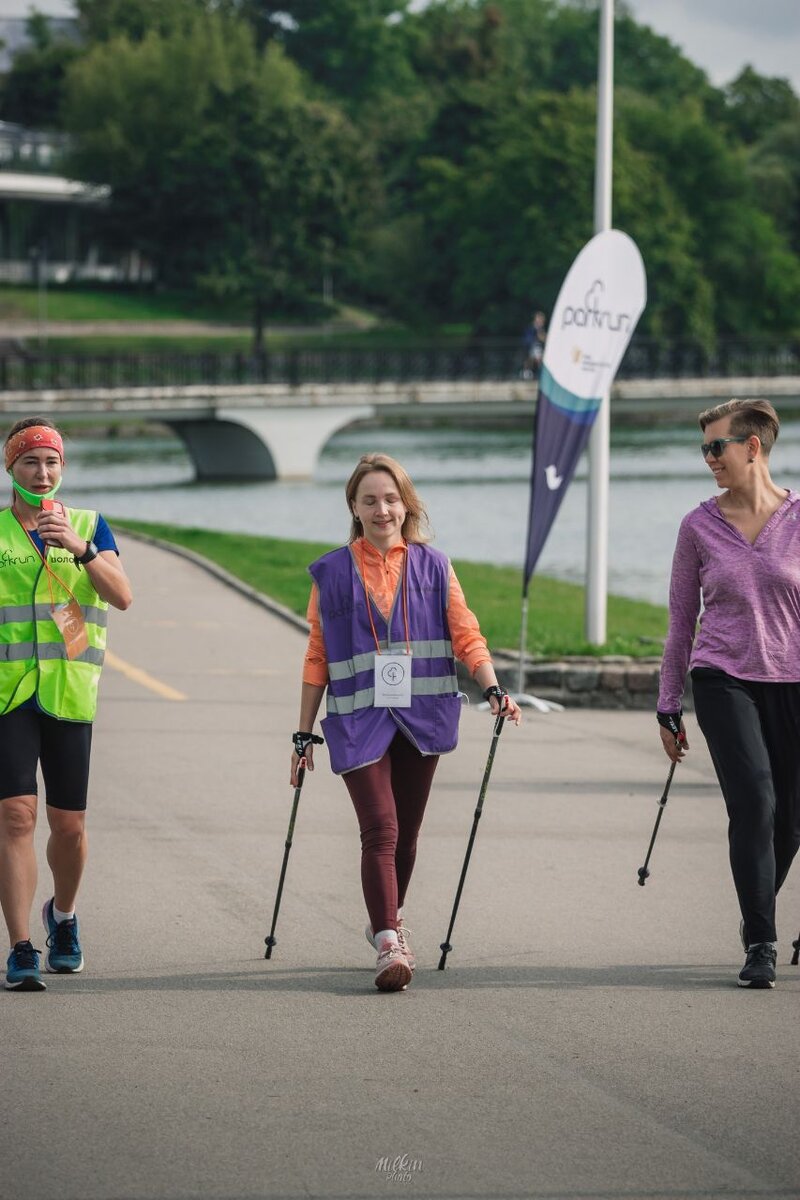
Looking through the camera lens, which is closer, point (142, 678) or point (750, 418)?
point (750, 418)

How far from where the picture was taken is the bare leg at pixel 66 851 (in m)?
6.36

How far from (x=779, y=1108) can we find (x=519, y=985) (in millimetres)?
1448

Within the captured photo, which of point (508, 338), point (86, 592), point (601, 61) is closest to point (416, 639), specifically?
point (86, 592)

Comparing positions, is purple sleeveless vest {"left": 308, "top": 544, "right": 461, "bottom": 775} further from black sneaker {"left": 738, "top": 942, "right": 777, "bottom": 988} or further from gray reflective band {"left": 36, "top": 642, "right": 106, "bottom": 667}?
black sneaker {"left": 738, "top": 942, "right": 777, "bottom": 988}

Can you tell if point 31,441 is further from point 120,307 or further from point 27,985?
point 120,307

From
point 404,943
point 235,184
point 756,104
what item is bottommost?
point 404,943

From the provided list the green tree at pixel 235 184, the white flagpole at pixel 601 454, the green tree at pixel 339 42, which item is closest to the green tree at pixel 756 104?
the green tree at pixel 339 42

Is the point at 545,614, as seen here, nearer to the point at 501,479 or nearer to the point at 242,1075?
the point at 242,1075

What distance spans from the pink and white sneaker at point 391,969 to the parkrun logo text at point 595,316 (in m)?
8.83

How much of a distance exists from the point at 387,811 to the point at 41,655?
114 centimetres

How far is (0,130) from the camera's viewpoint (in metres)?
117

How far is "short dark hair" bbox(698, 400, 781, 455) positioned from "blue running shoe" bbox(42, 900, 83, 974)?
2.52 m

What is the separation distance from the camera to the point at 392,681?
20.6ft

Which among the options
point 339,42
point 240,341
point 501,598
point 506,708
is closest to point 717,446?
point 506,708
